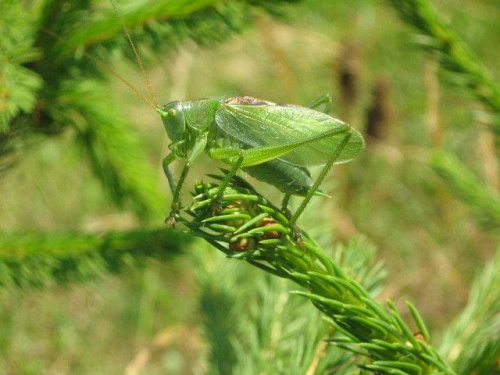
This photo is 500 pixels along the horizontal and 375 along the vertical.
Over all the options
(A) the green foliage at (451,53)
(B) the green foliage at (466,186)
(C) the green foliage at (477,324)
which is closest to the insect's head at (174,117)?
(A) the green foliage at (451,53)

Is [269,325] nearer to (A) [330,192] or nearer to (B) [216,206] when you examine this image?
(B) [216,206]

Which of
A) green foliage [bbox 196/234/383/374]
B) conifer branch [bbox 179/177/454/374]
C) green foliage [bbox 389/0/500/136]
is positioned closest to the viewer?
conifer branch [bbox 179/177/454/374]

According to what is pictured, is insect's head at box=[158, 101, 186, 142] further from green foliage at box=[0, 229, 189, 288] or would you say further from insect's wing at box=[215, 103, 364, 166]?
green foliage at box=[0, 229, 189, 288]

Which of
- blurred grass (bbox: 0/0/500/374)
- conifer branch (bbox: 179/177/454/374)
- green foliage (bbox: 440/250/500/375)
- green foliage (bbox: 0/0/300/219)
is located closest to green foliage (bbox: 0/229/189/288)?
green foliage (bbox: 0/0/300/219)

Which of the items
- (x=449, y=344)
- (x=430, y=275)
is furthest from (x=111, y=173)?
(x=430, y=275)

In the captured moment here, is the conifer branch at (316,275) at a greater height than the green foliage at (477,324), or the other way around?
the conifer branch at (316,275)

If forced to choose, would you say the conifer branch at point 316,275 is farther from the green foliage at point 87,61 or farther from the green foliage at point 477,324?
the green foliage at point 87,61
